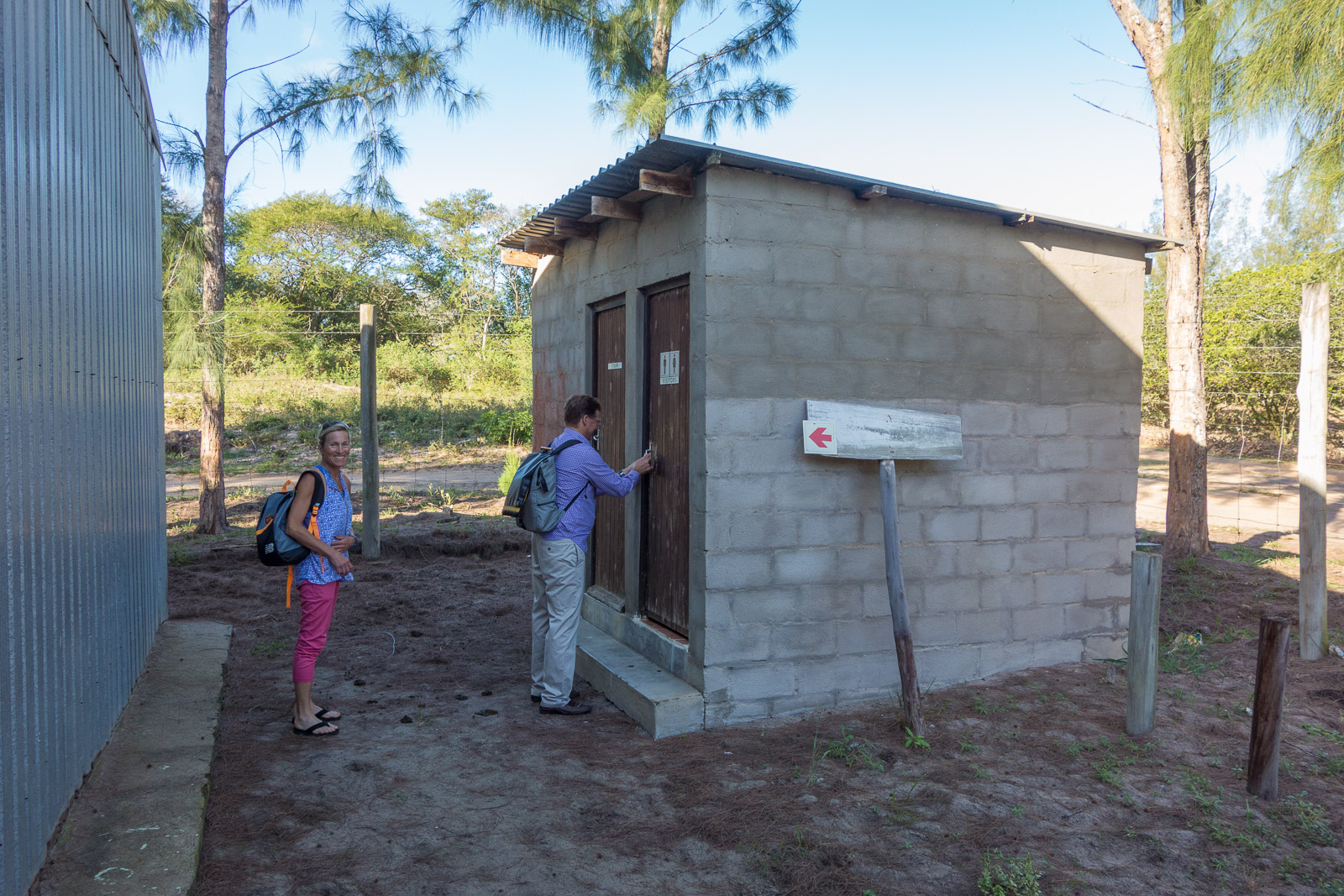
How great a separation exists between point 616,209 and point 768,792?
3.55m

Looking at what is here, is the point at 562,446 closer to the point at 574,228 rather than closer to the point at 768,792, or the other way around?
the point at 574,228

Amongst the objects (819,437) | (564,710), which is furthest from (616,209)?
(564,710)

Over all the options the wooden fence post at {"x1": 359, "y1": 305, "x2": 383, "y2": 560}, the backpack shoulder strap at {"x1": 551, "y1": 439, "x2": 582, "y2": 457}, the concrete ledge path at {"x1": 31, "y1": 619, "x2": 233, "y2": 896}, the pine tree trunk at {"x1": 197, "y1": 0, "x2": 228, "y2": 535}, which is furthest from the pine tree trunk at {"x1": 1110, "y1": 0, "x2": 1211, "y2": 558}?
the pine tree trunk at {"x1": 197, "y1": 0, "x2": 228, "y2": 535}

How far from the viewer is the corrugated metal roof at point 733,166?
15.4 ft

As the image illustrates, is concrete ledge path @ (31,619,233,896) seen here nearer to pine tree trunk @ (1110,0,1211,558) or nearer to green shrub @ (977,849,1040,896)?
green shrub @ (977,849,1040,896)

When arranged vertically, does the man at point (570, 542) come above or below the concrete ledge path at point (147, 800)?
above

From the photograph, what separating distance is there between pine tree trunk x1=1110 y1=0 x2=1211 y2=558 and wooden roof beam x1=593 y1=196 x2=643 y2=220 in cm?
577

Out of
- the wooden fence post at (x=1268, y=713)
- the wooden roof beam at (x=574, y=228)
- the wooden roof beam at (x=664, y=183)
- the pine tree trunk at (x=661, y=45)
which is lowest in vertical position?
the wooden fence post at (x=1268, y=713)

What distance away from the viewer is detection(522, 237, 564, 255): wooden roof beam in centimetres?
720

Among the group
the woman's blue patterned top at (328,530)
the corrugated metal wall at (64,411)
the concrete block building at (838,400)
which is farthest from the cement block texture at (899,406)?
the corrugated metal wall at (64,411)

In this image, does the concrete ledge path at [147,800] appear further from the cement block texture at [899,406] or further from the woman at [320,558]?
the cement block texture at [899,406]

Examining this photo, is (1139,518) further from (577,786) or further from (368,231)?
(368,231)

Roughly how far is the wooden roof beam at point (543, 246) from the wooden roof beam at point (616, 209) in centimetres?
157

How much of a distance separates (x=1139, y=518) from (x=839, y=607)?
985 centimetres
